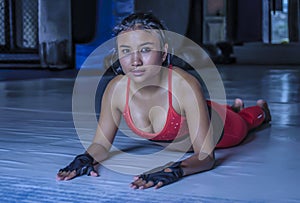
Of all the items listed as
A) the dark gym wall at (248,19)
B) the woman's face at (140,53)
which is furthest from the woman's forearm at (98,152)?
the dark gym wall at (248,19)

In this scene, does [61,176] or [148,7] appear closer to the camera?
[61,176]

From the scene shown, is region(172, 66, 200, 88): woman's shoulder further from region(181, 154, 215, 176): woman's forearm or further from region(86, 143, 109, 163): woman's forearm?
region(86, 143, 109, 163): woman's forearm

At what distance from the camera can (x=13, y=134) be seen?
2.21 m

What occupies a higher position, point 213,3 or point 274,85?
point 213,3

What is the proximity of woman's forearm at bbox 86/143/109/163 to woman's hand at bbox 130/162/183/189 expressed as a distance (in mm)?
303

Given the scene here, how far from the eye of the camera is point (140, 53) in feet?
4.82

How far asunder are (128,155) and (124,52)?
1.39ft

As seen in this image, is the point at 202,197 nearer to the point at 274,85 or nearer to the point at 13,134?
the point at 13,134

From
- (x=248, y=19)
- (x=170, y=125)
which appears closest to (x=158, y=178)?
(x=170, y=125)

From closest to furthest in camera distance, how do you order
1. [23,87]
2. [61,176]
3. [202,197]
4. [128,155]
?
[202,197] < [61,176] < [128,155] < [23,87]

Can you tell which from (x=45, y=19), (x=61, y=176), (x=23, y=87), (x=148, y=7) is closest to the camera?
(x=61, y=176)

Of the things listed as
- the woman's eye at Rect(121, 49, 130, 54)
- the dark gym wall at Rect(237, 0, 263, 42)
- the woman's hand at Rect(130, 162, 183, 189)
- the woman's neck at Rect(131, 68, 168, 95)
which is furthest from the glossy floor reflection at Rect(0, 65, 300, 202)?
the dark gym wall at Rect(237, 0, 263, 42)

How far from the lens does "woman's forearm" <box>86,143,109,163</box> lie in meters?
1.66

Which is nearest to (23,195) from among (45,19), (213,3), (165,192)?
(165,192)
